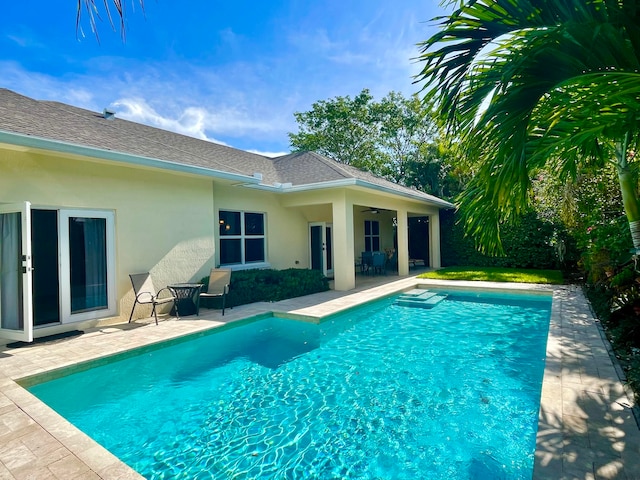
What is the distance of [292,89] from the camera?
2078 cm

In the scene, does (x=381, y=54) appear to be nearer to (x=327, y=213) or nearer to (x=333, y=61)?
(x=333, y=61)

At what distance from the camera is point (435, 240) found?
812 inches

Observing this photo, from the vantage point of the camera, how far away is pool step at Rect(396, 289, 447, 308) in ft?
37.0

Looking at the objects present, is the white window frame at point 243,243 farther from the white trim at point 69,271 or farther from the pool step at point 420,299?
the pool step at point 420,299

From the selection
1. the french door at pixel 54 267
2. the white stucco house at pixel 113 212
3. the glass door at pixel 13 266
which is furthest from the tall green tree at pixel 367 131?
the glass door at pixel 13 266

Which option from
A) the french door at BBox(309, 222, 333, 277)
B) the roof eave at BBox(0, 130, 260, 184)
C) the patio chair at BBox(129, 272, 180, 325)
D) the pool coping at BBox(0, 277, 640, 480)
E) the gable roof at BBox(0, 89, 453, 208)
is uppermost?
the gable roof at BBox(0, 89, 453, 208)

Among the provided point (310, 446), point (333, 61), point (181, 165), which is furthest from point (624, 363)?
point (333, 61)

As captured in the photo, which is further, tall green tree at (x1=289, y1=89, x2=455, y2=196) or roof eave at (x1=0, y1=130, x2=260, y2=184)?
tall green tree at (x1=289, y1=89, x2=455, y2=196)

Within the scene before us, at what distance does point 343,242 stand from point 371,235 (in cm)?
951

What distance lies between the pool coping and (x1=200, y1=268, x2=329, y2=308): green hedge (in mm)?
2520

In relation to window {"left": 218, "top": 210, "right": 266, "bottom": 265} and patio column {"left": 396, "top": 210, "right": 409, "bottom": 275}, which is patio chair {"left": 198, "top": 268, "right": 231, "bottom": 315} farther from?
patio column {"left": 396, "top": 210, "right": 409, "bottom": 275}

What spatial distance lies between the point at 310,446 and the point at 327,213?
12.2 meters

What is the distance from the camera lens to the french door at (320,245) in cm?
1577

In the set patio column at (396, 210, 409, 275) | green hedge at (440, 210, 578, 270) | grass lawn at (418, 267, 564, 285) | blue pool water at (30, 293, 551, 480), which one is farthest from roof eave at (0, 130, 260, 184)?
green hedge at (440, 210, 578, 270)
